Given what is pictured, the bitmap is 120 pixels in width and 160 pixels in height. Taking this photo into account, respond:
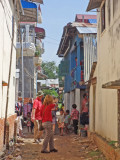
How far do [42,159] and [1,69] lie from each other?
2.97m

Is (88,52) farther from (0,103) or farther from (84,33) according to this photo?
(0,103)

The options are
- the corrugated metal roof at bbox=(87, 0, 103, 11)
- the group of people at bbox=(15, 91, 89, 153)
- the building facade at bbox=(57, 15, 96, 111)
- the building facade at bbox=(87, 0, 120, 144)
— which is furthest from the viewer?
the building facade at bbox=(57, 15, 96, 111)

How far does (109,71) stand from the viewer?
9648 millimetres

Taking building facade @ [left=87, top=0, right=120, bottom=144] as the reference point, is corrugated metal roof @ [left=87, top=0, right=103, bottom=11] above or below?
above

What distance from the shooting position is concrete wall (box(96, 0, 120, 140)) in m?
8.66

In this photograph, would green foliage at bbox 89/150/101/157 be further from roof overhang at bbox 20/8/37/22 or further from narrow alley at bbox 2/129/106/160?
roof overhang at bbox 20/8/37/22

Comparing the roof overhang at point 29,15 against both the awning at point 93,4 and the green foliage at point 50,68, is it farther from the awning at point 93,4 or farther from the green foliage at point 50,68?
the green foliage at point 50,68

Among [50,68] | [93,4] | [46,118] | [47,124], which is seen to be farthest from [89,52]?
[50,68]

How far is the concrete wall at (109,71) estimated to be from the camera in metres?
8.66

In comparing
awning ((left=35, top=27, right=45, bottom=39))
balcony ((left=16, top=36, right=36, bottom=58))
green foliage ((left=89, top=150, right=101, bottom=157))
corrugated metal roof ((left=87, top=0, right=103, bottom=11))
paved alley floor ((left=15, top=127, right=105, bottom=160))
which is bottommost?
paved alley floor ((left=15, top=127, right=105, bottom=160))

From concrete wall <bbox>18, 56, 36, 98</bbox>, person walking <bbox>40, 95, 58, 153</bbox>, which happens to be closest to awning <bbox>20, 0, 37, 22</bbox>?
person walking <bbox>40, 95, 58, 153</bbox>

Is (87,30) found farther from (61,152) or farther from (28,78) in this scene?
(28,78)

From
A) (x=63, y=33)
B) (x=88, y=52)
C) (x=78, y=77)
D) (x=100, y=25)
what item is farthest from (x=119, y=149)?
(x=63, y=33)

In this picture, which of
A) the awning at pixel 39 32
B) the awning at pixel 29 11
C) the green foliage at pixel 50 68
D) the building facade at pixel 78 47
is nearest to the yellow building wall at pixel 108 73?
the awning at pixel 29 11
